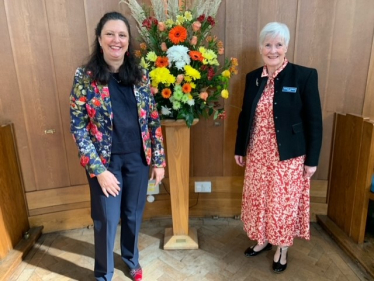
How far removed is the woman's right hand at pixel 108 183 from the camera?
4.53 ft

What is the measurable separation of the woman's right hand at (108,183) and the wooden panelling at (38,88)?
925mm

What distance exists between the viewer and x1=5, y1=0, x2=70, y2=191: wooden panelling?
189 centimetres

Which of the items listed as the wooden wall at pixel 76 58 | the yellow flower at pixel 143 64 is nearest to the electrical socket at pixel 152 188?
the wooden wall at pixel 76 58

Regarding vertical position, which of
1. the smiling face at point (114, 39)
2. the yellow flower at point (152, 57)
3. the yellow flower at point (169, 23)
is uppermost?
the yellow flower at point (169, 23)

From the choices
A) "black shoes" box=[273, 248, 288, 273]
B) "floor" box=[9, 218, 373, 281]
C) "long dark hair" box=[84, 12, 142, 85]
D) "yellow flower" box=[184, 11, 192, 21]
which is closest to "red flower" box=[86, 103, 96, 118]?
"long dark hair" box=[84, 12, 142, 85]

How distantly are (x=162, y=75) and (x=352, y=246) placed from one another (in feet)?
5.74

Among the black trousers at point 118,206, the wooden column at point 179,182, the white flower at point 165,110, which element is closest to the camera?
the black trousers at point 118,206

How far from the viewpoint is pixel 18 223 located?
2.05 metres

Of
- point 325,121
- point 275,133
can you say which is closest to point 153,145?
point 275,133

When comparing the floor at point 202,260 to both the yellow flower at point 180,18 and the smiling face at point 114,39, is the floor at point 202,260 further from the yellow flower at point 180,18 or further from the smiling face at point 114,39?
the yellow flower at point 180,18

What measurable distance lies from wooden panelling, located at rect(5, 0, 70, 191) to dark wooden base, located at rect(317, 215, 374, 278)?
83.2 inches

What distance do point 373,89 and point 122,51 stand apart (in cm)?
184

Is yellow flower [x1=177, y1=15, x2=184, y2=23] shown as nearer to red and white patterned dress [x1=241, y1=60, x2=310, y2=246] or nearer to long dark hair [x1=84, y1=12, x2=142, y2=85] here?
long dark hair [x1=84, y1=12, x2=142, y2=85]

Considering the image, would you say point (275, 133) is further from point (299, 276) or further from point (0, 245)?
point (0, 245)
